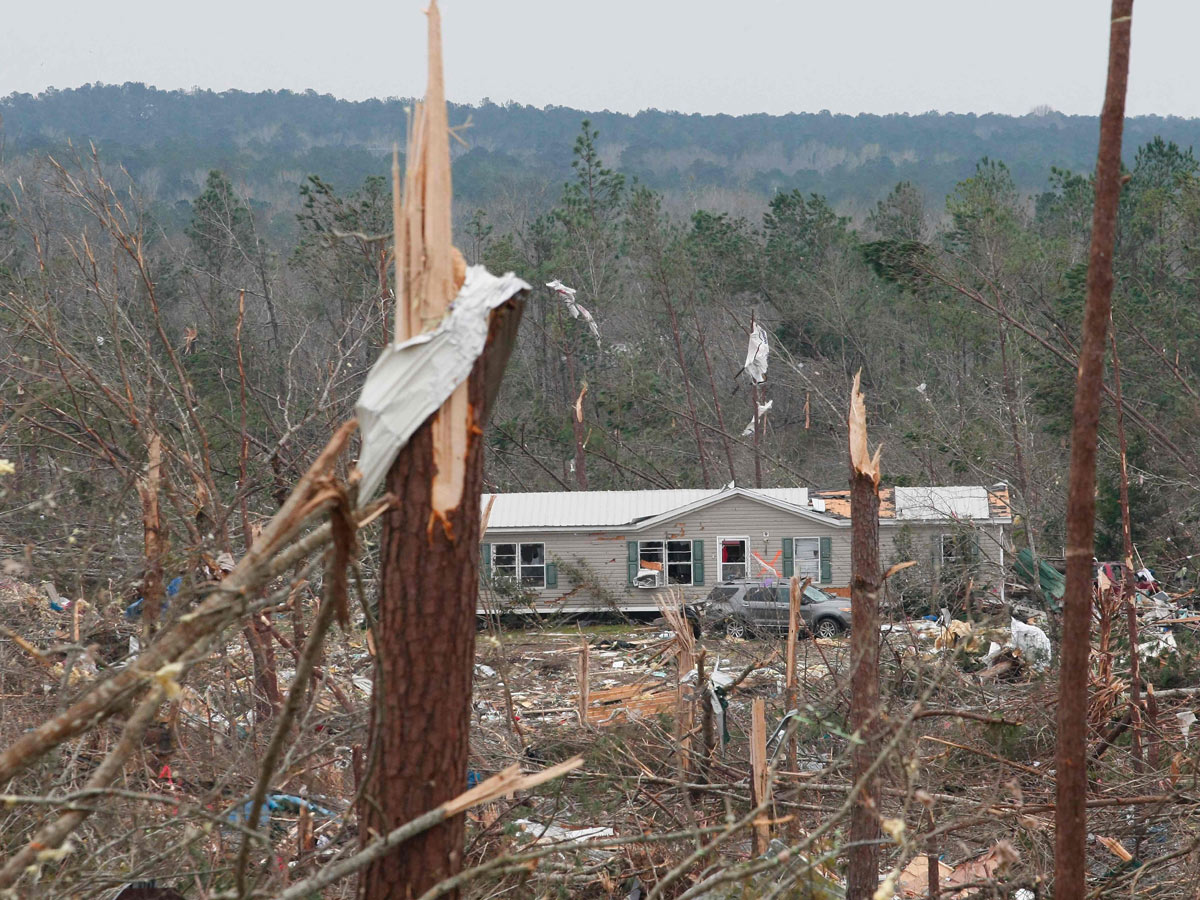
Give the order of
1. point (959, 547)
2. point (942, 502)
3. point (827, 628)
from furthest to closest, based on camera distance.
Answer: point (942, 502), point (959, 547), point (827, 628)

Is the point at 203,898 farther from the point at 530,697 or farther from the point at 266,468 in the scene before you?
the point at 530,697

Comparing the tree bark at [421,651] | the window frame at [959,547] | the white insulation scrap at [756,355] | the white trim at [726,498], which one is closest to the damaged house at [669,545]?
the white trim at [726,498]

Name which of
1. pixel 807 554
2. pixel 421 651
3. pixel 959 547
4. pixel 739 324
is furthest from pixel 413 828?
pixel 739 324

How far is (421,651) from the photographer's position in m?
2.47

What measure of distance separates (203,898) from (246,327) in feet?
69.4

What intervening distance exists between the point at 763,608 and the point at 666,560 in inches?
136

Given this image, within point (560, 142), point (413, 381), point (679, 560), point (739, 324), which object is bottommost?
point (679, 560)

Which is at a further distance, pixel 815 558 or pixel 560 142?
pixel 560 142

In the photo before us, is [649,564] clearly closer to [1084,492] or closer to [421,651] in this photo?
[1084,492]

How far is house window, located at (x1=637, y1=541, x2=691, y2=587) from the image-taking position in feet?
64.9

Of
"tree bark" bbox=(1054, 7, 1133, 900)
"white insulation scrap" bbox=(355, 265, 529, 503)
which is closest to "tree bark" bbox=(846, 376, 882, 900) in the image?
"tree bark" bbox=(1054, 7, 1133, 900)

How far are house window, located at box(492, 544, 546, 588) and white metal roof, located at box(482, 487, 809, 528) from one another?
0.56 metres

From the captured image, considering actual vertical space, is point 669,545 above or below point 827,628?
above

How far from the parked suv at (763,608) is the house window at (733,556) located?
7.03 feet
